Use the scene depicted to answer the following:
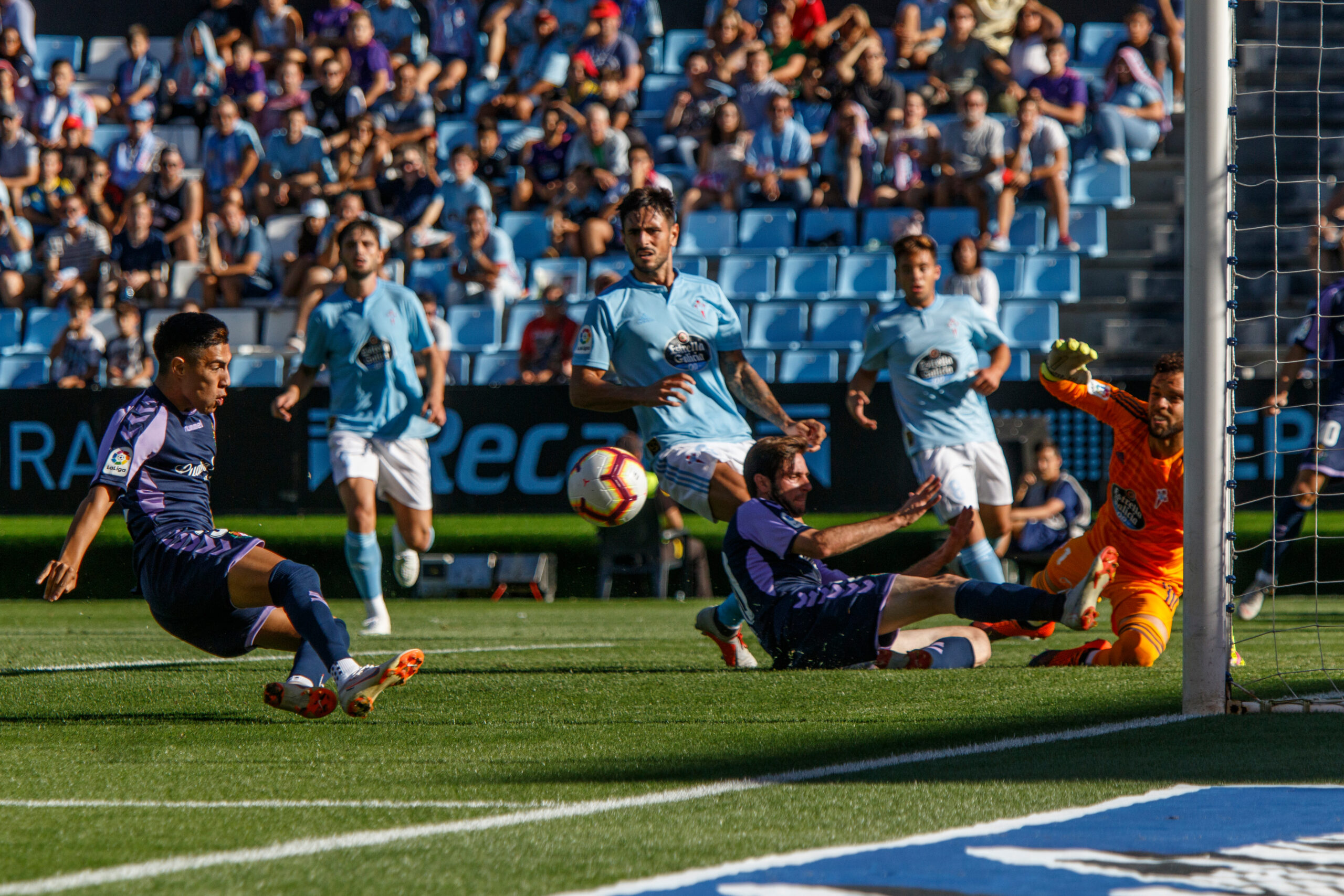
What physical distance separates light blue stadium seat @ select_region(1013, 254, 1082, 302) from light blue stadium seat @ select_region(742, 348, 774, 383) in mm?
2337

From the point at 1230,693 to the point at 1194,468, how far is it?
0.74 meters

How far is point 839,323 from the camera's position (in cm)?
1490

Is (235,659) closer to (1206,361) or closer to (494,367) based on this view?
(1206,361)

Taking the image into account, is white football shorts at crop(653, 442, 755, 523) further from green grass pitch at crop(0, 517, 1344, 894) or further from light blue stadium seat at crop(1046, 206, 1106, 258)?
light blue stadium seat at crop(1046, 206, 1106, 258)

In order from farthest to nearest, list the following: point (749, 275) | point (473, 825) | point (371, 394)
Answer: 1. point (749, 275)
2. point (371, 394)
3. point (473, 825)

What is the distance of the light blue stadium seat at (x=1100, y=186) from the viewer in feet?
52.2

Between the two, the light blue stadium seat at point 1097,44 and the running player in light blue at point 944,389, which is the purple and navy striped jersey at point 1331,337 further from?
the light blue stadium seat at point 1097,44

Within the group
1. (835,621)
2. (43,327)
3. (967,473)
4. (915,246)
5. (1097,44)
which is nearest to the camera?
(835,621)

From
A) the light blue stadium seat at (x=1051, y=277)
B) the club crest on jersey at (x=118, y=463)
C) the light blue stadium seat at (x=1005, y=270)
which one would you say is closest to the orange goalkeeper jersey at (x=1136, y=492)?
the club crest on jersey at (x=118, y=463)

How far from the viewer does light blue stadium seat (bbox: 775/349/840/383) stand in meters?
14.3

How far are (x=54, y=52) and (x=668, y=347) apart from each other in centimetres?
1620

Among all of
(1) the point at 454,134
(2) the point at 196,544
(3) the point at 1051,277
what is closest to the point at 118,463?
(2) the point at 196,544

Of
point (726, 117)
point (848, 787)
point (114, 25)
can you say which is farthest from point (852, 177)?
point (848, 787)

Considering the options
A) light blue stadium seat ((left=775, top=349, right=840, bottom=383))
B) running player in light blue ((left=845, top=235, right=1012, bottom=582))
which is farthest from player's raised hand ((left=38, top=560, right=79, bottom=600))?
light blue stadium seat ((left=775, top=349, right=840, bottom=383))
